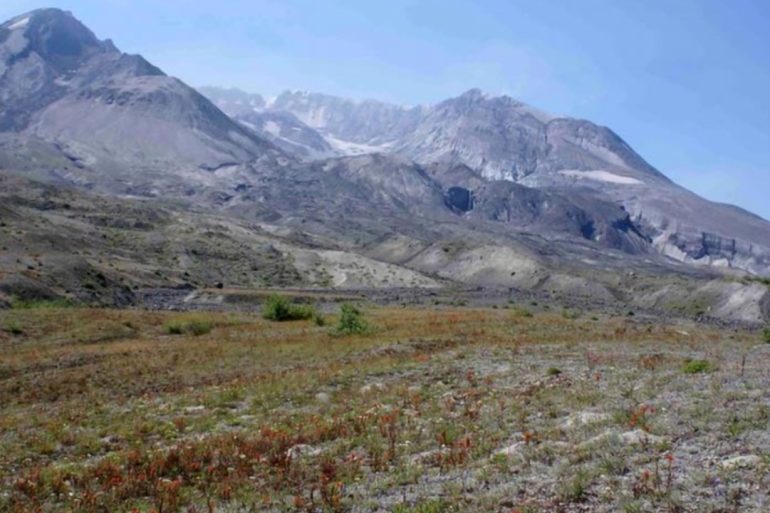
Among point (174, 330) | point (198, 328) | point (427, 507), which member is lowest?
point (174, 330)

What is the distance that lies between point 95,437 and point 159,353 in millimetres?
18014

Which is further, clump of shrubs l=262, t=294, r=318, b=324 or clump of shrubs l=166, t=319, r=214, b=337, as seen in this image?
clump of shrubs l=262, t=294, r=318, b=324

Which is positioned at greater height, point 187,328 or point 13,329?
point 187,328

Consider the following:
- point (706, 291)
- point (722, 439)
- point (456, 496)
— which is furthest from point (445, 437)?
point (706, 291)

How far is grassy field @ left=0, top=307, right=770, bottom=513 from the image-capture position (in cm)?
1101

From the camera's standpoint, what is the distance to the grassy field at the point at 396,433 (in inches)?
433

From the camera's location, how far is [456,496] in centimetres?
1081

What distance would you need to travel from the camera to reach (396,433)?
1551 centimetres

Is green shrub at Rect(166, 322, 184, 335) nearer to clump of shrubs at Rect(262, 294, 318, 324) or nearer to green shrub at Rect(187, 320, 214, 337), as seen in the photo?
green shrub at Rect(187, 320, 214, 337)

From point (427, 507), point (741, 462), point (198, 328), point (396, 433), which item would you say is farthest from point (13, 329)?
point (741, 462)

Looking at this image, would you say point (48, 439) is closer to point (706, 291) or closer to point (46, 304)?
point (46, 304)

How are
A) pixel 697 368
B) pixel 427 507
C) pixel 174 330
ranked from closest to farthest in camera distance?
1. pixel 427 507
2. pixel 697 368
3. pixel 174 330

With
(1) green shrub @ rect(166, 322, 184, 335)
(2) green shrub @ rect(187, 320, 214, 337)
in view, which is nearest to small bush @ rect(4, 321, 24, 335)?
(1) green shrub @ rect(166, 322, 184, 335)

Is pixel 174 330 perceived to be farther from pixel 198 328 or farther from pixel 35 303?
pixel 35 303
